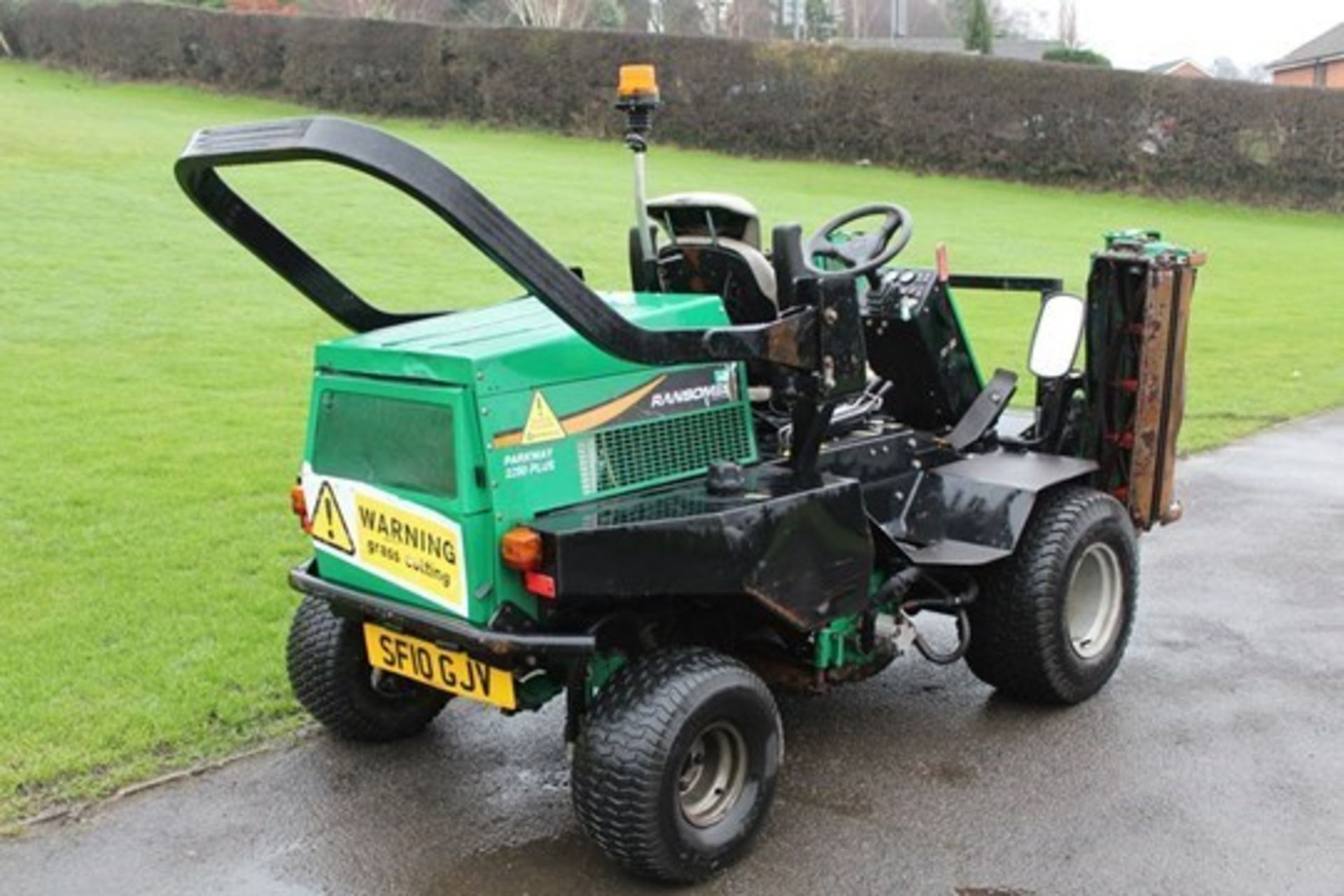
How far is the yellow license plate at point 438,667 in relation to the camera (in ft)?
12.5

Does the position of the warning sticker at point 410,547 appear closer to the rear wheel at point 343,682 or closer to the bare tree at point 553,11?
the rear wheel at point 343,682

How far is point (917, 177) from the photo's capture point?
30875 mm

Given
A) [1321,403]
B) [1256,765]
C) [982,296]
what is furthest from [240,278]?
[1256,765]

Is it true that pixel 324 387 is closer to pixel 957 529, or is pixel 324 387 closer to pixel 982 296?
pixel 957 529

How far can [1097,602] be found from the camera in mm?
5266

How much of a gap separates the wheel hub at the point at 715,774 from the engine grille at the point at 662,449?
749 mm

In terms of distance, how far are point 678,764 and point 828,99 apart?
29.5 metres

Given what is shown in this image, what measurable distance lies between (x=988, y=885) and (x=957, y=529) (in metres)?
1.40

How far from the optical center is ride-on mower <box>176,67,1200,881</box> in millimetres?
3615

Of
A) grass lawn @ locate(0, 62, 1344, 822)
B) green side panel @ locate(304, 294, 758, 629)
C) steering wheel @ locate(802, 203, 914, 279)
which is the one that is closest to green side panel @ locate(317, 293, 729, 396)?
green side panel @ locate(304, 294, 758, 629)

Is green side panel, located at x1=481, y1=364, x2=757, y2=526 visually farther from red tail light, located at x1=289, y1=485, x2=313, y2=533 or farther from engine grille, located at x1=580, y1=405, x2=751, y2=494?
red tail light, located at x1=289, y1=485, x2=313, y2=533

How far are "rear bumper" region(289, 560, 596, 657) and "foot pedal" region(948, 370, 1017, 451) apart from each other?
84.2 inches

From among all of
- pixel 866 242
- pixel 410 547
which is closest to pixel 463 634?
pixel 410 547

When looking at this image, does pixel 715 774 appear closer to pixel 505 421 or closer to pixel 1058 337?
pixel 505 421
